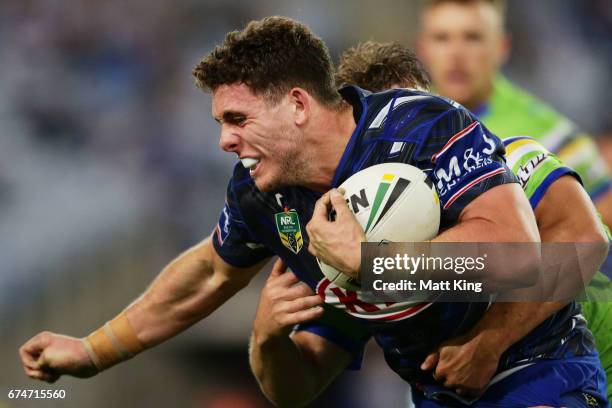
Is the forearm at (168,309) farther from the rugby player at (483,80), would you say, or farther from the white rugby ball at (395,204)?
the rugby player at (483,80)

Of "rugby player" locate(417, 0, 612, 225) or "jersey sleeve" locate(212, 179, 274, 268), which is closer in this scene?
"jersey sleeve" locate(212, 179, 274, 268)

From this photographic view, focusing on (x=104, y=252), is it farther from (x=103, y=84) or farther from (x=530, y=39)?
(x=530, y=39)

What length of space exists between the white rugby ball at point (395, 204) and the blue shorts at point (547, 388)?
27.5 inches

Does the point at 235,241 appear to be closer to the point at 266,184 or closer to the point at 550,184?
the point at 266,184

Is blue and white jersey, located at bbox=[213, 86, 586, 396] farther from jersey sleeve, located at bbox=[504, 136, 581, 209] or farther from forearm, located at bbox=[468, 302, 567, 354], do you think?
jersey sleeve, located at bbox=[504, 136, 581, 209]

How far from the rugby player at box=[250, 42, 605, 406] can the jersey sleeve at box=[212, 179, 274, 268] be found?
219 mm

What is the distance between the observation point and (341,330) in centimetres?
371

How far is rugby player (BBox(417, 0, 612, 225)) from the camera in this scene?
17.9 ft

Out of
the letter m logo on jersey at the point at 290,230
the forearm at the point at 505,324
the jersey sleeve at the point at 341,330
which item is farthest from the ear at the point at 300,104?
the jersey sleeve at the point at 341,330

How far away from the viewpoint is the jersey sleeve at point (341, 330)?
144 inches

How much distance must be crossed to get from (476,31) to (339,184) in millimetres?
3317

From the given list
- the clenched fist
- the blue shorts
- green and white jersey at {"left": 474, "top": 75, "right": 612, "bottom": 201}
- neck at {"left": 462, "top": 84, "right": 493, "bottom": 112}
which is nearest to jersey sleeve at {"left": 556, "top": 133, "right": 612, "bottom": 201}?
green and white jersey at {"left": 474, "top": 75, "right": 612, "bottom": 201}

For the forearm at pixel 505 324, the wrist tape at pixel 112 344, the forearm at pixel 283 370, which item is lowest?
the forearm at pixel 283 370

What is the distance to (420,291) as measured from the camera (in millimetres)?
2678
